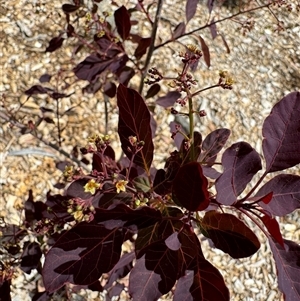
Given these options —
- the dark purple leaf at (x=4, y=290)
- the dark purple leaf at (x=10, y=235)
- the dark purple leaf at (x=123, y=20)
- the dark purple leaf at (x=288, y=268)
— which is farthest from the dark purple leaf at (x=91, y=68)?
the dark purple leaf at (x=288, y=268)

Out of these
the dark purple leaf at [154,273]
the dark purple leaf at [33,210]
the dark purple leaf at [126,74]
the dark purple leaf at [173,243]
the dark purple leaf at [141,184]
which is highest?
the dark purple leaf at [126,74]

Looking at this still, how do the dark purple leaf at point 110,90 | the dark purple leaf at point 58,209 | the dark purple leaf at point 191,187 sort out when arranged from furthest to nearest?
the dark purple leaf at point 110,90, the dark purple leaf at point 58,209, the dark purple leaf at point 191,187

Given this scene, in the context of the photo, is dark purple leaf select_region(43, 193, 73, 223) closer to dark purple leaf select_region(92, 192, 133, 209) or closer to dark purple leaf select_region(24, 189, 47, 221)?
dark purple leaf select_region(24, 189, 47, 221)

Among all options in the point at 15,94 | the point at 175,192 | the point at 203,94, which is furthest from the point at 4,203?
the point at 175,192

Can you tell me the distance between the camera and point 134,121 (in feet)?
3.60

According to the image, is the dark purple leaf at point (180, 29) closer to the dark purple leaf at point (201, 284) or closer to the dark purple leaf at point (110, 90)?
the dark purple leaf at point (110, 90)

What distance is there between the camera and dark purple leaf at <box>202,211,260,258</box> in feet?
3.26

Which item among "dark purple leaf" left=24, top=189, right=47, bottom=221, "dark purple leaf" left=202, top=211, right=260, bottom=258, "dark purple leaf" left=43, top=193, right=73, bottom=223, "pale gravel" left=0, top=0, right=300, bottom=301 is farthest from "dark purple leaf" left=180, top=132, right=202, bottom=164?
"pale gravel" left=0, top=0, right=300, bottom=301

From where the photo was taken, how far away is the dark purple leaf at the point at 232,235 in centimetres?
99

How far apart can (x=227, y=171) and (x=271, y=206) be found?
13 cm

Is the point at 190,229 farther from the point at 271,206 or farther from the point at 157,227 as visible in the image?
the point at 271,206

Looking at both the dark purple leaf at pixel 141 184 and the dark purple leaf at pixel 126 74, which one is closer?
the dark purple leaf at pixel 141 184

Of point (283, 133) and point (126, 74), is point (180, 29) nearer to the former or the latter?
point (126, 74)

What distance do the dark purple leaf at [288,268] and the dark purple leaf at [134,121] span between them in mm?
363
